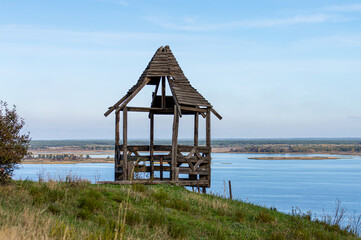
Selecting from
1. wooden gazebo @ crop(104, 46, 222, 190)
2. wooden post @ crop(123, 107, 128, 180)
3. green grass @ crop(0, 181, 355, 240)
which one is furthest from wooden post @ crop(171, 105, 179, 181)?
green grass @ crop(0, 181, 355, 240)

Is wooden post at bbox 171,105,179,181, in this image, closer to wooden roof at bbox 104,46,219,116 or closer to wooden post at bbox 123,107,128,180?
wooden roof at bbox 104,46,219,116

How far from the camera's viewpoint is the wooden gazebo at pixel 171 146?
61.9 ft

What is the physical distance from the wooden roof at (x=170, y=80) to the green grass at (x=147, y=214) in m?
5.06

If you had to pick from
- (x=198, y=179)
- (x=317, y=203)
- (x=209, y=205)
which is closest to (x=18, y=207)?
(x=209, y=205)

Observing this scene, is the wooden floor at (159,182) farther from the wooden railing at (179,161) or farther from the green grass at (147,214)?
the green grass at (147,214)

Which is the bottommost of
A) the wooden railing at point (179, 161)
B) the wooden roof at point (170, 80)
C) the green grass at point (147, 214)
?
the green grass at point (147, 214)

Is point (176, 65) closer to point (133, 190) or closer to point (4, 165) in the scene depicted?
point (133, 190)

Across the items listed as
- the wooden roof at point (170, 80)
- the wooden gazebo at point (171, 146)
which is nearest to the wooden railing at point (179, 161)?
the wooden gazebo at point (171, 146)

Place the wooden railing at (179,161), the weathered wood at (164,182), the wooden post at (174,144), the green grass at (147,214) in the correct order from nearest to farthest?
the green grass at (147,214)
the weathered wood at (164,182)
the wooden post at (174,144)
the wooden railing at (179,161)

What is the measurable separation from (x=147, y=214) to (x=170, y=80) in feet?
28.1

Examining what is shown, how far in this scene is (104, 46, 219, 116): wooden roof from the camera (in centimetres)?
1936

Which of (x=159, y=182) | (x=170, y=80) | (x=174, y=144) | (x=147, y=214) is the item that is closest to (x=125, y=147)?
(x=174, y=144)

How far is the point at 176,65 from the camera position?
20.5 metres

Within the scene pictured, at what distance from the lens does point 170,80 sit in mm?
19812
